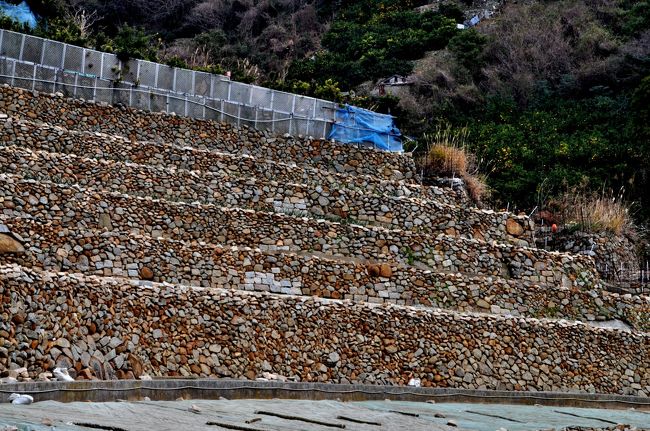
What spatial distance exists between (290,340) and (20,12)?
15.9 meters

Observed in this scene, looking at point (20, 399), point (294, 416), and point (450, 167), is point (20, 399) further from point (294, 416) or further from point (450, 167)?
point (450, 167)

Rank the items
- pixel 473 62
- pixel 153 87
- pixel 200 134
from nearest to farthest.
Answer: pixel 200 134
pixel 153 87
pixel 473 62

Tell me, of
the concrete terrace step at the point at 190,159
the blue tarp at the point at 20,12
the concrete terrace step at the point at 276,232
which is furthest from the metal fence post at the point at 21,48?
the concrete terrace step at the point at 276,232

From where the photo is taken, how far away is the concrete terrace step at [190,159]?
77.3ft

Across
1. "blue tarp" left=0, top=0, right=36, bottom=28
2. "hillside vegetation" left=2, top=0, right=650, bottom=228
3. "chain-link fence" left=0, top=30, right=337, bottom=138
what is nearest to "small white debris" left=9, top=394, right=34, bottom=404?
"chain-link fence" left=0, top=30, right=337, bottom=138

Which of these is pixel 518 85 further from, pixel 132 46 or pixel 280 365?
pixel 280 365

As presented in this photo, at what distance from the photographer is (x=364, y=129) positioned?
2962cm

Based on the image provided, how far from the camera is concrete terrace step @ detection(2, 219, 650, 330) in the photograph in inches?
773

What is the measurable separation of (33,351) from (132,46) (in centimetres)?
1377

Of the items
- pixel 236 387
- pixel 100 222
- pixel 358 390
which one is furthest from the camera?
pixel 100 222

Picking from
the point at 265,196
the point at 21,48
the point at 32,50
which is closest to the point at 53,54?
the point at 32,50

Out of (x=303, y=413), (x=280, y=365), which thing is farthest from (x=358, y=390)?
(x=303, y=413)

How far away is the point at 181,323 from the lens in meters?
19.2

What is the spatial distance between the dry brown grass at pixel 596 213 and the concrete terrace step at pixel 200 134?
5542 mm
